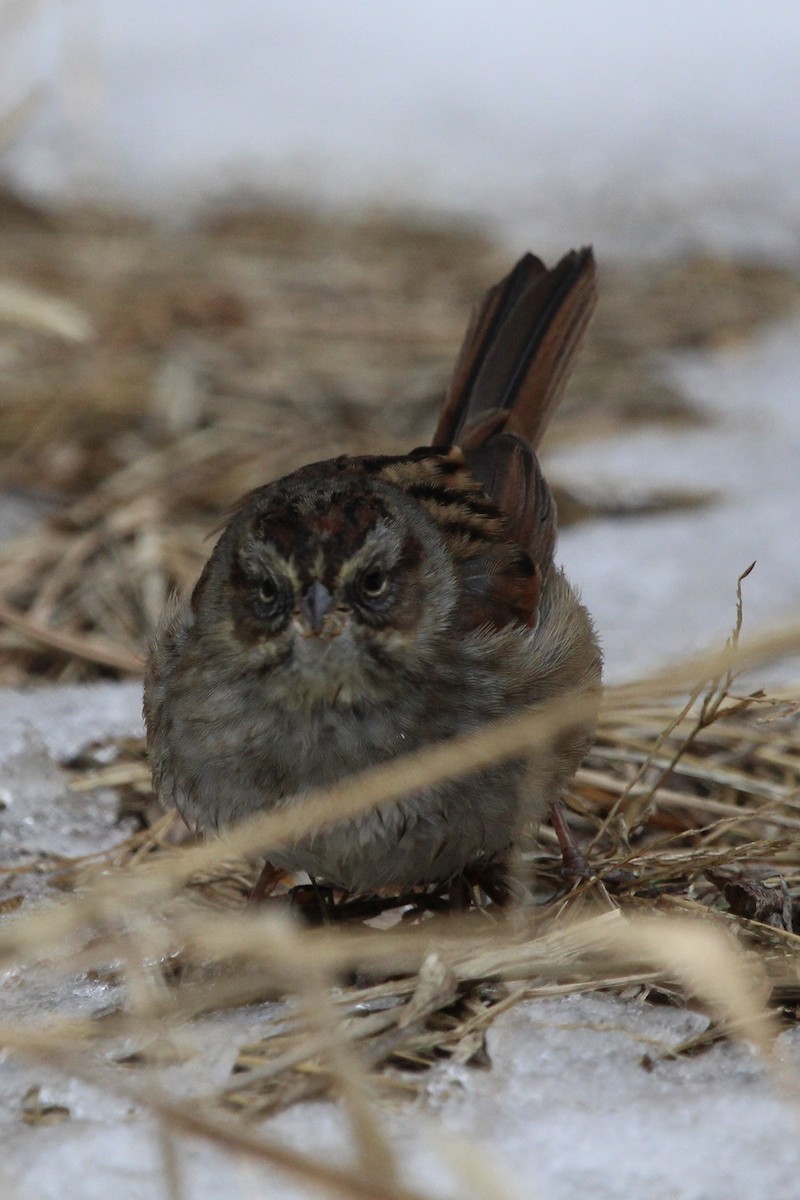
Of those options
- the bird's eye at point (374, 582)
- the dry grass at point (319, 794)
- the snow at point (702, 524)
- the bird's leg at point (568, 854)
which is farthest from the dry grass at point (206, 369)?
the bird's leg at point (568, 854)

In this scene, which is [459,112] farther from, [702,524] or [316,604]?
[316,604]

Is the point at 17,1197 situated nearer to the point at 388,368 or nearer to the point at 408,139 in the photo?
the point at 388,368

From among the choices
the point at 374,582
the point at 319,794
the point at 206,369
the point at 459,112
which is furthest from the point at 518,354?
the point at 459,112

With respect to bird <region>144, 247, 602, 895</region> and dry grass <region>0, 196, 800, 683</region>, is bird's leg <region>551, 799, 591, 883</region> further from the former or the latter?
dry grass <region>0, 196, 800, 683</region>

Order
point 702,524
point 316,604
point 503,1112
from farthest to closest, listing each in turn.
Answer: point 702,524 < point 316,604 < point 503,1112

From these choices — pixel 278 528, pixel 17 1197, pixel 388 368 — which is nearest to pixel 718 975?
pixel 17 1197

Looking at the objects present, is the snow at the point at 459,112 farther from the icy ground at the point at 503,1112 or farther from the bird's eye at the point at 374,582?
the icy ground at the point at 503,1112

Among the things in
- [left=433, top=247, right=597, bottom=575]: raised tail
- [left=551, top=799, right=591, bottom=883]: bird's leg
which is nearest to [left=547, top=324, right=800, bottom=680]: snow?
[left=433, top=247, right=597, bottom=575]: raised tail
